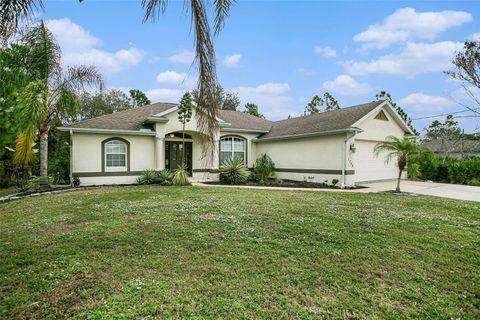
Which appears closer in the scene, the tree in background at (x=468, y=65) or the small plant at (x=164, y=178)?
the small plant at (x=164, y=178)

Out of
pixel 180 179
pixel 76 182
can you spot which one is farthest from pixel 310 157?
pixel 76 182

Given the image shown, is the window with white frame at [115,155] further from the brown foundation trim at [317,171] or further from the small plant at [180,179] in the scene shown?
the brown foundation trim at [317,171]

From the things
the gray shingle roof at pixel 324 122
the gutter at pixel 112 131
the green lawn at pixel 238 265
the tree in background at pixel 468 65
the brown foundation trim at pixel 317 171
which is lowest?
the green lawn at pixel 238 265

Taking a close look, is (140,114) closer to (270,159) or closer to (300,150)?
(270,159)

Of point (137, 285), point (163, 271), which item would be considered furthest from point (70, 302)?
point (163, 271)

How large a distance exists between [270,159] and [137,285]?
15.5 metres

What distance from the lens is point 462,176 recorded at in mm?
16641

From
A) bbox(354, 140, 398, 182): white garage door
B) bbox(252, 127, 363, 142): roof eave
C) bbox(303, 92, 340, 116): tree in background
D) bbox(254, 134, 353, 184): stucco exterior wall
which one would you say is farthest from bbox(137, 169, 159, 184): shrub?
bbox(303, 92, 340, 116): tree in background

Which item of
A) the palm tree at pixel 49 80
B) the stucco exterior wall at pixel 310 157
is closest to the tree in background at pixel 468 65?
the stucco exterior wall at pixel 310 157

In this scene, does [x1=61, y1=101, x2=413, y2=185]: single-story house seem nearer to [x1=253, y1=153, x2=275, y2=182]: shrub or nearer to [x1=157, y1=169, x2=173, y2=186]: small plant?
[x1=253, y1=153, x2=275, y2=182]: shrub

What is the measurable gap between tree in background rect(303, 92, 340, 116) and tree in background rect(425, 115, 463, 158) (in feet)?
38.2

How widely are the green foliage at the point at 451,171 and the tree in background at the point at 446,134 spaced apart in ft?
39.5

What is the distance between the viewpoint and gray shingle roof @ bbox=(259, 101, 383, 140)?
1541cm

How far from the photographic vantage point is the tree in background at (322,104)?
124ft
